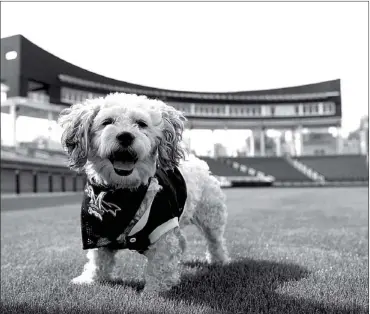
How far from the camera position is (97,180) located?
3498 mm

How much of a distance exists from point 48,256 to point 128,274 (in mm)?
1727

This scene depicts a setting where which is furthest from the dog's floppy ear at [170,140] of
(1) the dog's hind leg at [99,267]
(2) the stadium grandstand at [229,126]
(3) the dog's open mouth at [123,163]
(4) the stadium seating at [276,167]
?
(4) the stadium seating at [276,167]

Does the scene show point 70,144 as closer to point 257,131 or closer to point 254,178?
point 254,178

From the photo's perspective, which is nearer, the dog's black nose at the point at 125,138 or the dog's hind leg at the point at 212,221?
the dog's black nose at the point at 125,138

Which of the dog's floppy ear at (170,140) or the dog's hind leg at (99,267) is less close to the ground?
Result: the dog's floppy ear at (170,140)

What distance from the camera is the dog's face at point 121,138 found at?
10.4 ft

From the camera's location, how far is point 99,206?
3.48 meters

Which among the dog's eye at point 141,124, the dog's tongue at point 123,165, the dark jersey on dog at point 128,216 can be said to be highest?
the dog's eye at point 141,124

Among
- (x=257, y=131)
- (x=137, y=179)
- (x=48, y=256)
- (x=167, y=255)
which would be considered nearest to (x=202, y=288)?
(x=167, y=255)

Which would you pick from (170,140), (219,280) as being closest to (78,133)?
(170,140)

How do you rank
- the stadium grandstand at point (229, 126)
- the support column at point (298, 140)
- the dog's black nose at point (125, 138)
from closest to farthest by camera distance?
the dog's black nose at point (125, 138)
the stadium grandstand at point (229, 126)
the support column at point (298, 140)

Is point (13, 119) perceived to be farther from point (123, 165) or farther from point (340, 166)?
point (123, 165)

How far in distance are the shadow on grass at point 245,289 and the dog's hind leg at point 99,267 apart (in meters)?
0.71

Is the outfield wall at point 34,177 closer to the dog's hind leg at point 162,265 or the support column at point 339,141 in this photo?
the dog's hind leg at point 162,265
